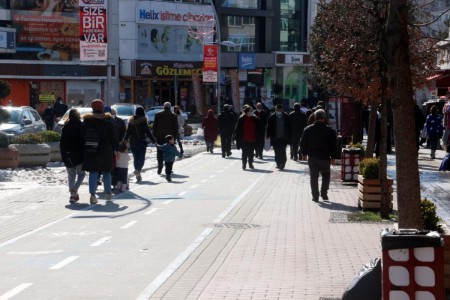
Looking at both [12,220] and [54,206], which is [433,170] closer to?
[54,206]

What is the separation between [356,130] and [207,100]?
45.3 m

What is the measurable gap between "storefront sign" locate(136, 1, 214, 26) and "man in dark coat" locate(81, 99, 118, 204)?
169ft

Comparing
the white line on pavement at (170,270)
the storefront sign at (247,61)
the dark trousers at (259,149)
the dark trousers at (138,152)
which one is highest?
the storefront sign at (247,61)

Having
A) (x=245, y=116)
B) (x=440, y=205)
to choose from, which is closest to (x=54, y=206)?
(x=440, y=205)

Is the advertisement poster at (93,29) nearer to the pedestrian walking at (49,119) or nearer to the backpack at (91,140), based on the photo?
the pedestrian walking at (49,119)

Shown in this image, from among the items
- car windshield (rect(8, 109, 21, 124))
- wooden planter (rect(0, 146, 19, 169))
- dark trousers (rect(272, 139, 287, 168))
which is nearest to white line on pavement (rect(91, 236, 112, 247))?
wooden planter (rect(0, 146, 19, 169))

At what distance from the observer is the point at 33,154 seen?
2470cm

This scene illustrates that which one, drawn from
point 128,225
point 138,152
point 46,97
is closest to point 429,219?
point 128,225

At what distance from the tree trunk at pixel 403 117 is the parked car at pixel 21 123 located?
22.0 m

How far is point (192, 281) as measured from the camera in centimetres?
955

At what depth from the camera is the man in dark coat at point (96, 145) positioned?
16.7 metres

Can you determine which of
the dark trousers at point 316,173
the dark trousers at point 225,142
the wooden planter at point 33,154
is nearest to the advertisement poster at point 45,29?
the dark trousers at point 225,142

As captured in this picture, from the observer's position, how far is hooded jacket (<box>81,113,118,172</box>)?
658 inches

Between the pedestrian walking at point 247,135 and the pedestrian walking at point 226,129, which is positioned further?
the pedestrian walking at point 226,129
